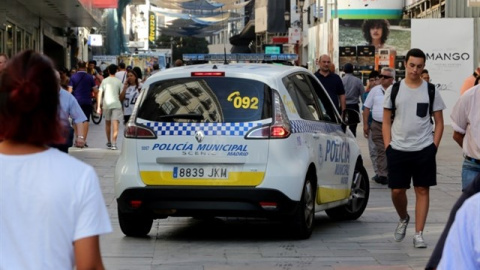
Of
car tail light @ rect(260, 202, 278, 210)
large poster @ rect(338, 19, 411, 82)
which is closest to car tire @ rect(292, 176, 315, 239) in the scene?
car tail light @ rect(260, 202, 278, 210)

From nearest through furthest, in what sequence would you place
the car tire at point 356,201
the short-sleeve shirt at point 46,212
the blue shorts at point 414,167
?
the short-sleeve shirt at point 46,212 < the blue shorts at point 414,167 < the car tire at point 356,201

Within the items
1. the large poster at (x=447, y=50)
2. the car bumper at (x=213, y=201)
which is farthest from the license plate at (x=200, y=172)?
the large poster at (x=447, y=50)

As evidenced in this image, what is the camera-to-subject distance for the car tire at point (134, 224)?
33.4ft

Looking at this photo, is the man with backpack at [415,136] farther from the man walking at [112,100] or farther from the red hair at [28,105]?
the man walking at [112,100]

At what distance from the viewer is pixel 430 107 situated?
379 inches

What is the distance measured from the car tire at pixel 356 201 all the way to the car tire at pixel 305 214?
139cm

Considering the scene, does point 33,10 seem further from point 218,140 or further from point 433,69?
point 218,140

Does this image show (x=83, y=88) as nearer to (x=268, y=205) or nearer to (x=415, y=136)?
(x=268, y=205)

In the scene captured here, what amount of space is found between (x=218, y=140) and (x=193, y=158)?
0.86ft

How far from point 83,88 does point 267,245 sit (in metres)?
12.8

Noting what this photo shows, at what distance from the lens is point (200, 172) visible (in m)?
9.73

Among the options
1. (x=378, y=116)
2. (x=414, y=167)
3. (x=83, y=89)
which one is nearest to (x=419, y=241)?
(x=414, y=167)

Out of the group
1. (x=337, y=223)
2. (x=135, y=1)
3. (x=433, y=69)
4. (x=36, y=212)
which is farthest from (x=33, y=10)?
(x=135, y=1)

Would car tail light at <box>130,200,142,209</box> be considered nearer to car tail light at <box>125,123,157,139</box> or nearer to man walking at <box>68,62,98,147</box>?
car tail light at <box>125,123,157,139</box>
